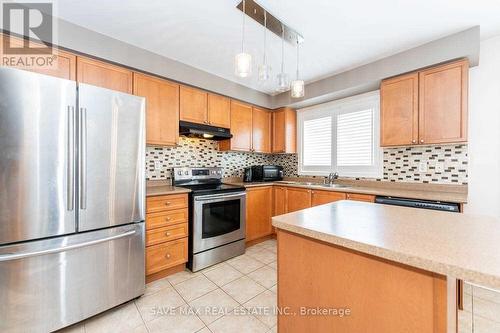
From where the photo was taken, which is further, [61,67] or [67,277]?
[61,67]

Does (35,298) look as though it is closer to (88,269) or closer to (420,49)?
(88,269)

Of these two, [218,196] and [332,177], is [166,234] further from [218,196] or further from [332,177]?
[332,177]

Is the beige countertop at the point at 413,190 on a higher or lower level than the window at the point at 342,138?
lower

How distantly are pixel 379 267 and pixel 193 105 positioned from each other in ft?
8.59

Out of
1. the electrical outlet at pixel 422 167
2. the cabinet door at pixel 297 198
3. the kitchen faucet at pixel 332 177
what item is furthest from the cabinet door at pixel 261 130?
the electrical outlet at pixel 422 167

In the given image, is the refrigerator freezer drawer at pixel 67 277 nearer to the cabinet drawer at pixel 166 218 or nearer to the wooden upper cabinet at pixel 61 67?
the cabinet drawer at pixel 166 218

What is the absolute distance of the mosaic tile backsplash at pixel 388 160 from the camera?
233 cm

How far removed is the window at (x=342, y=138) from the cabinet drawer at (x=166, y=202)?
2234mm

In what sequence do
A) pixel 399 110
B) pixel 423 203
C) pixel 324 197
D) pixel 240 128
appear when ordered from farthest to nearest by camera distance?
pixel 240 128 < pixel 324 197 < pixel 399 110 < pixel 423 203

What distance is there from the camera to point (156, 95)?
8.14ft

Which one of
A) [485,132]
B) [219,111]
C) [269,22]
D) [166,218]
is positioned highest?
[269,22]

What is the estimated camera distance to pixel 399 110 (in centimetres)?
244

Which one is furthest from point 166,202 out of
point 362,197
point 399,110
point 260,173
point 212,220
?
point 399,110

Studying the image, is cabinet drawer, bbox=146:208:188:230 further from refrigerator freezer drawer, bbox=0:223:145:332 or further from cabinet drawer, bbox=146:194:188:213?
refrigerator freezer drawer, bbox=0:223:145:332
